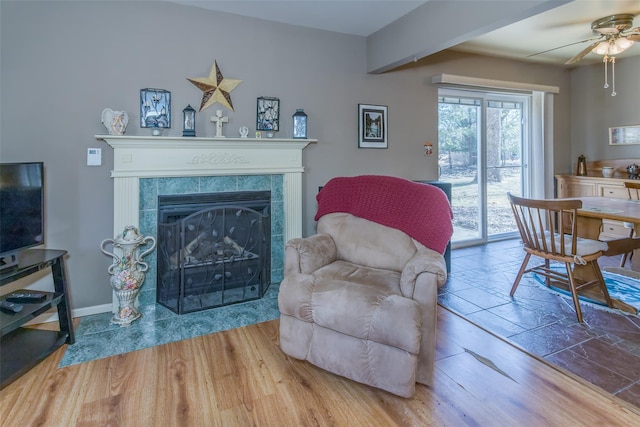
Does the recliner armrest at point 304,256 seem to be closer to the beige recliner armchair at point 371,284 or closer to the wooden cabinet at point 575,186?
the beige recliner armchair at point 371,284

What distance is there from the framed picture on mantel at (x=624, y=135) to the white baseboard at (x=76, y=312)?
6.35 metres

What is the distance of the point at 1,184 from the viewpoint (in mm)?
2064

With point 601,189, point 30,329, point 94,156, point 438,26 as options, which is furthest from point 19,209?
point 601,189

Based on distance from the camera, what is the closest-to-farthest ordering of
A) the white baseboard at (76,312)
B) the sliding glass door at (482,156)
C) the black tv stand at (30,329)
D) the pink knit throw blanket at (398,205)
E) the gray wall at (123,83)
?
the black tv stand at (30,329), the pink knit throw blanket at (398,205), the gray wall at (123,83), the white baseboard at (76,312), the sliding glass door at (482,156)

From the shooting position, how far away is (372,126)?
12.5ft

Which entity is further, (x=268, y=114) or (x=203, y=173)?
(x=268, y=114)

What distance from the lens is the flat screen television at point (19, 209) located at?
2.07 m

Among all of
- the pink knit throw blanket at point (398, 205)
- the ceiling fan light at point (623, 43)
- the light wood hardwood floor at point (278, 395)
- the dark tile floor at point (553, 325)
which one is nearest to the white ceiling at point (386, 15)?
the ceiling fan light at point (623, 43)

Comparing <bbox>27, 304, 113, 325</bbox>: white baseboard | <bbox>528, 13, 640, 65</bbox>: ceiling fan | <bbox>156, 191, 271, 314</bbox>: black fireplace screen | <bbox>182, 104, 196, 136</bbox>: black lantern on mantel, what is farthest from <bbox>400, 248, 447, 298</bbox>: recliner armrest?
<bbox>528, 13, 640, 65</bbox>: ceiling fan

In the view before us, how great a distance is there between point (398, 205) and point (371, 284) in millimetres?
617

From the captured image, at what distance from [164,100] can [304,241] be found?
169cm

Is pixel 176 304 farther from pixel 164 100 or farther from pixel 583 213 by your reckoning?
pixel 583 213

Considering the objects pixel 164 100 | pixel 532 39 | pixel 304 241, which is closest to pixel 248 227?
pixel 304 241

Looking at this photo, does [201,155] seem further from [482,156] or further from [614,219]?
[482,156]
